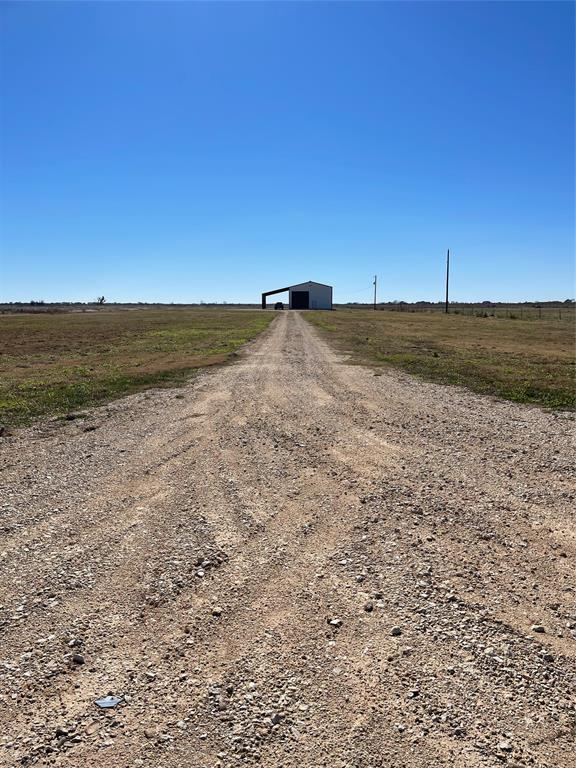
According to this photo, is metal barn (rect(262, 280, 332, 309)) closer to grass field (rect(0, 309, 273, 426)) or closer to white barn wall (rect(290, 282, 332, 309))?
white barn wall (rect(290, 282, 332, 309))

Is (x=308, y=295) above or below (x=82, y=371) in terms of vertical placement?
above

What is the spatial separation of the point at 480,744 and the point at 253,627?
1.63 meters

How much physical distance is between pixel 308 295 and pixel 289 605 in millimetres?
93567

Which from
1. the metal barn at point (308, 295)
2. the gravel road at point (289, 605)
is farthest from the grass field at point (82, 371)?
the metal barn at point (308, 295)

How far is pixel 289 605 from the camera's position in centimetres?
406

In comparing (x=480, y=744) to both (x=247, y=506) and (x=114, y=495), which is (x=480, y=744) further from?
(x=114, y=495)

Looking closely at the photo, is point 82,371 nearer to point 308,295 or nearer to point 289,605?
point 289,605

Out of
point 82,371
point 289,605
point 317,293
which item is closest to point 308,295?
point 317,293

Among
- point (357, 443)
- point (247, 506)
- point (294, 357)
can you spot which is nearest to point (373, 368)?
point (294, 357)

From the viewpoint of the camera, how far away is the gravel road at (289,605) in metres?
2.87

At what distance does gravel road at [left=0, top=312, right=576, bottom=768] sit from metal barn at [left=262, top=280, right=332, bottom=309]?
290 ft

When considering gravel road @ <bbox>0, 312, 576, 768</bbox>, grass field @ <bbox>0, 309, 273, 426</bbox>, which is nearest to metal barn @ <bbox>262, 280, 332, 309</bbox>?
grass field @ <bbox>0, 309, 273, 426</bbox>

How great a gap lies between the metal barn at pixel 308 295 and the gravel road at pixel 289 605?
88378mm

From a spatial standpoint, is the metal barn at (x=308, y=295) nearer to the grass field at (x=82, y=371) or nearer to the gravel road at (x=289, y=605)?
the grass field at (x=82, y=371)
